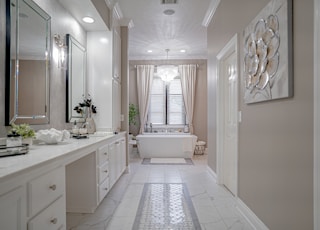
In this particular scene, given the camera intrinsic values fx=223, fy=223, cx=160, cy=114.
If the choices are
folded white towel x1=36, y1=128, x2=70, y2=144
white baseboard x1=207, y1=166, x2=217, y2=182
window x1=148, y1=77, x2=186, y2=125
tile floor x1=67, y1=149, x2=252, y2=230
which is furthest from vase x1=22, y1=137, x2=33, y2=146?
window x1=148, y1=77, x2=186, y2=125

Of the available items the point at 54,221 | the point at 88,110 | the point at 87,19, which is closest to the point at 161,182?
the point at 88,110

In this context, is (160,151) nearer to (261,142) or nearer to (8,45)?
(261,142)

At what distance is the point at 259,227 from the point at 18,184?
205 cm

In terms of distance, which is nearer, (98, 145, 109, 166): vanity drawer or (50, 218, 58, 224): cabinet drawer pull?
(50, 218, 58, 224): cabinet drawer pull

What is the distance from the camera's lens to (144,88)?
7043mm

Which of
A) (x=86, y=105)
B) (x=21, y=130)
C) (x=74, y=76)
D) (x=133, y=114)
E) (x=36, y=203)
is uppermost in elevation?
(x=74, y=76)

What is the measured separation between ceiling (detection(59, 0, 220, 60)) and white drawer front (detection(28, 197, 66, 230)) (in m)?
2.32

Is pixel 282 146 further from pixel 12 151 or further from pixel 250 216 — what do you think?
pixel 12 151

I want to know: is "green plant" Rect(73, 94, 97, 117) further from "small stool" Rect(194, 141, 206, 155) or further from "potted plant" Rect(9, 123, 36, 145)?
"small stool" Rect(194, 141, 206, 155)

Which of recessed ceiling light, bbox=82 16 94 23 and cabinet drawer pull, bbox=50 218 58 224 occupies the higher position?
recessed ceiling light, bbox=82 16 94 23

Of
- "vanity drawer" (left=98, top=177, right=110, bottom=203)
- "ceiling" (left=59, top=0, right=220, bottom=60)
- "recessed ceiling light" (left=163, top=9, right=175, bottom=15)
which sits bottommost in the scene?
"vanity drawer" (left=98, top=177, right=110, bottom=203)

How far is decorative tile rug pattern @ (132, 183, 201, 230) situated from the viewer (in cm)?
226

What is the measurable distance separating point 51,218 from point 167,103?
6025 mm

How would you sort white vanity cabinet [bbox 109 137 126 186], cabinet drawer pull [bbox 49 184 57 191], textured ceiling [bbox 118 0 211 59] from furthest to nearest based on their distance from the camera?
textured ceiling [bbox 118 0 211 59], white vanity cabinet [bbox 109 137 126 186], cabinet drawer pull [bbox 49 184 57 191]
